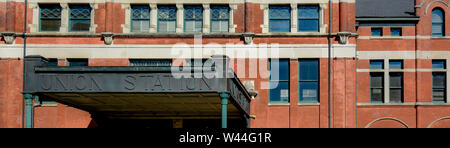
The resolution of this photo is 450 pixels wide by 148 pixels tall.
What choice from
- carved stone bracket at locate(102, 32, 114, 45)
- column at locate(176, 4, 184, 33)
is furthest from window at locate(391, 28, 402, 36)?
carved stone bracket at locate(102, 32, 114, 45)

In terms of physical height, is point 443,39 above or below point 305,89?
above

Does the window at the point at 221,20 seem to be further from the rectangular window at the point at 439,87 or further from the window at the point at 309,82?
the rectangular window at the point at 439,87

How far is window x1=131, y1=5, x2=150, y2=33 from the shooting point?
3058 cm

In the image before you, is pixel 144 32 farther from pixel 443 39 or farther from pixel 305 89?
pixel 443 39

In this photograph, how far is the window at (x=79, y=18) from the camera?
30578 millimetres

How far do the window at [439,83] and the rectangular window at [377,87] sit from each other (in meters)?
2.67

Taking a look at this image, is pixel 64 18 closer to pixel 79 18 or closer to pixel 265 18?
pixel 79 18

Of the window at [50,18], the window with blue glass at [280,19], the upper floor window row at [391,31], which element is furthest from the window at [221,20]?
the window at [50,18]

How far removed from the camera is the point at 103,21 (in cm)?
3036

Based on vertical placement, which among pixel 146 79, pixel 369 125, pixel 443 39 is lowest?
pixel 369 125

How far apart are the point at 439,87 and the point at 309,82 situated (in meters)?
6.82
